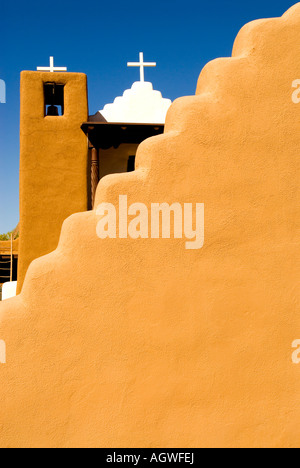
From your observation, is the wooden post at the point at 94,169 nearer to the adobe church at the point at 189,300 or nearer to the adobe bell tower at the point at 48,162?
the adobe bell tower at the point at 48,162

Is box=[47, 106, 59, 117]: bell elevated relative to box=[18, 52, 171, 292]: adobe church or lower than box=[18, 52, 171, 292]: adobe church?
elevated

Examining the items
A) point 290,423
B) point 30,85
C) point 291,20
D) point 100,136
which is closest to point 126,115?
point 100,136

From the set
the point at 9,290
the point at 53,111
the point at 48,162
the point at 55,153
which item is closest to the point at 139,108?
the point at 53,111

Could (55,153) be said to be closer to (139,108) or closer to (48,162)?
(48,162)

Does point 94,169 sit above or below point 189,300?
above

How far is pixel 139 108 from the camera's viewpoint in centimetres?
952

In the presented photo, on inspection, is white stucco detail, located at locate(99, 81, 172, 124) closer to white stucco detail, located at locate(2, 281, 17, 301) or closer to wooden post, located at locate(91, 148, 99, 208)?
wooden post, located at locate(91, 148, 99, 208)

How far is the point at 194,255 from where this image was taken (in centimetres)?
282

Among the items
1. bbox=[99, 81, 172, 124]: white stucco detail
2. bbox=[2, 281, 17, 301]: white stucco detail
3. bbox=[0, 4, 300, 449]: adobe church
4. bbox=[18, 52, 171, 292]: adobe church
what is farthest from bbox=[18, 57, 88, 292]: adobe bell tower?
bbox=[0, 4, 300, 449]: adobe church

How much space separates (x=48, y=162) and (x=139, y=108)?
9.06 feet

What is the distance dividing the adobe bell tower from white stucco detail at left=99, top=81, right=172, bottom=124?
3.57 ft

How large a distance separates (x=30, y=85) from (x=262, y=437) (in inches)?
316

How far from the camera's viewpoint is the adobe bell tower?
8.16m

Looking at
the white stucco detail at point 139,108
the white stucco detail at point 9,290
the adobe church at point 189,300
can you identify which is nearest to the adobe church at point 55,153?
the white stucco detail at point 9,290
